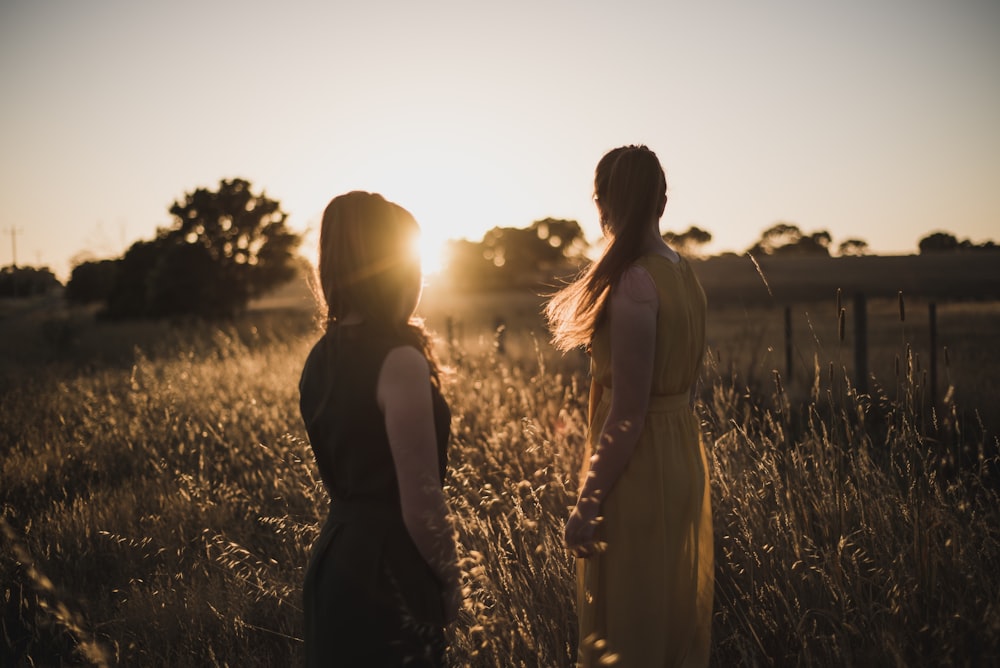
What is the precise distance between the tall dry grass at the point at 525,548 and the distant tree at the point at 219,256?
3132 cm

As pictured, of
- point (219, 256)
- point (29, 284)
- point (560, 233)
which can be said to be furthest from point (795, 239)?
point (29, 284)

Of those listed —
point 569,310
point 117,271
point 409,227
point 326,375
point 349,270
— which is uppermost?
point 117,271

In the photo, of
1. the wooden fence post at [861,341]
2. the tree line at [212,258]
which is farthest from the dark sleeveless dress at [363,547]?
the tree line at [212,258]

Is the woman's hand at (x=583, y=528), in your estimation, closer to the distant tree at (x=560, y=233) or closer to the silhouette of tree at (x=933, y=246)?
the silhouette of tree at (x=933, y=246)

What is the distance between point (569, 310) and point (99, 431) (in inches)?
241

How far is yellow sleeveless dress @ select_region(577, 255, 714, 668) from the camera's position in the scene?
1935 millimetres

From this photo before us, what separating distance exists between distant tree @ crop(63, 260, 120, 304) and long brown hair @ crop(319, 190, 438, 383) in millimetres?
62527

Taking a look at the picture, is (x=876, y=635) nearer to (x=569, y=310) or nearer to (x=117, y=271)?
(x=569, y=310)

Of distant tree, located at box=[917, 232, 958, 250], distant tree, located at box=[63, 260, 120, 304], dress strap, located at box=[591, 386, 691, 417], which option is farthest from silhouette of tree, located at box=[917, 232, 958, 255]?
distant tree, located at box=[63, 260, 120, 304]

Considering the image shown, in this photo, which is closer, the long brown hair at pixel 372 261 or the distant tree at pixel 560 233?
the long brown hair at pixel 372 261

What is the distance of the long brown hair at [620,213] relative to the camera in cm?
191

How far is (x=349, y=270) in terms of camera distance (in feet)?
5.40

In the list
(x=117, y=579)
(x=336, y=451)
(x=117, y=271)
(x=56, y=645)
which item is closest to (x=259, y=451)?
(x=117, y=579)

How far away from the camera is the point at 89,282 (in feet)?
184
